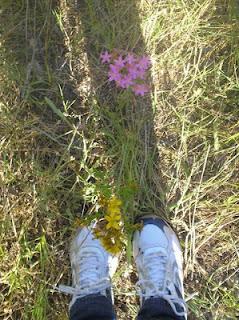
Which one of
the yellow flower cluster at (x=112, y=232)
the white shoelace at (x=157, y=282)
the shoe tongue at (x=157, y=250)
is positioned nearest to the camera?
the yellow flower cluster at (x=112, y=232)

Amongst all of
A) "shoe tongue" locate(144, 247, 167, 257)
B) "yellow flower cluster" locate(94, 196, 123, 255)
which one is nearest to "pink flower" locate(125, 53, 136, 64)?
"yellow flower cluster" locate(94, 196, 123, 255)

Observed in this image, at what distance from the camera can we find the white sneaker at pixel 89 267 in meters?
1.55

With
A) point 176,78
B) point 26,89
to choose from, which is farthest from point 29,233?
point 176,78

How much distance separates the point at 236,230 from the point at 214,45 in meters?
0.65

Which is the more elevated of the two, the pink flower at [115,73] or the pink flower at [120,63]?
the pink flower at [120,63]

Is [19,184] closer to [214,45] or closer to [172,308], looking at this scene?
[172,308]

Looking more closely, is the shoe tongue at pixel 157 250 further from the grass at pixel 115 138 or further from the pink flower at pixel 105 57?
the pink flower at pixel 105 57

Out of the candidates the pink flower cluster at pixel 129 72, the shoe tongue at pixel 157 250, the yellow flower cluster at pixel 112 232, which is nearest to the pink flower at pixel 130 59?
the pink flower cluster at pixel 129 72

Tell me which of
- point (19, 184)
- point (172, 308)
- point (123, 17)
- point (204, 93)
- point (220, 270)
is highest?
point (123, 17)

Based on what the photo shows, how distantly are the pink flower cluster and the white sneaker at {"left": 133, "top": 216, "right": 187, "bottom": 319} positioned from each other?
446mm

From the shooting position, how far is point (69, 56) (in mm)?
1774

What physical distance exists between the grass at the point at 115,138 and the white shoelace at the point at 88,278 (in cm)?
8

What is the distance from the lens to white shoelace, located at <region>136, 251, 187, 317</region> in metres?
1.51

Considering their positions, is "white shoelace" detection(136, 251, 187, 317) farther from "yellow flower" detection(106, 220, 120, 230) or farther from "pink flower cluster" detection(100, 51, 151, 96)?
"pink flower cluster" detection(100, 51, 151, 96)
